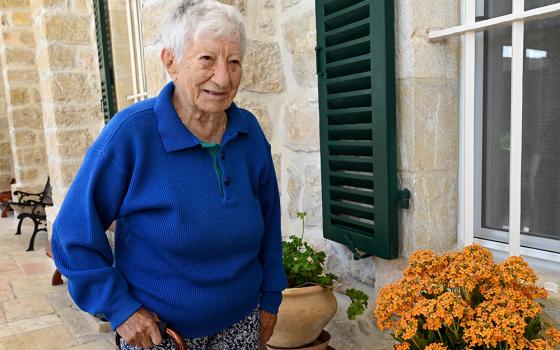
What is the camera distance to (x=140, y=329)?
117 cm

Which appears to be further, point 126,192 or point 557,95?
point 557,95

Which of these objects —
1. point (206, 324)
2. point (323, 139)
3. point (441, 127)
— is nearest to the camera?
point (206, 324)

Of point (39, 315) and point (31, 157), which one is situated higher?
point (31, 157)

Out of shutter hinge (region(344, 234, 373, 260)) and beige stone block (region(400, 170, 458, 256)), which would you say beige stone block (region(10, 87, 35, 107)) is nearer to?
shutter hinge (region(344, 234, 373, 260))

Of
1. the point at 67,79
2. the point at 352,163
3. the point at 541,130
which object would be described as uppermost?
the point at 67,79

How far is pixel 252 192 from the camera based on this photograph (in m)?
1.34

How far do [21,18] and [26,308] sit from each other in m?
4.55

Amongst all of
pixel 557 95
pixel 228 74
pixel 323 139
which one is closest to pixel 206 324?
pixel 228 74

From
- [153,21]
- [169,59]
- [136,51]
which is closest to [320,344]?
[169,59]

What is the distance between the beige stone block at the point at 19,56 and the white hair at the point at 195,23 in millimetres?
6268

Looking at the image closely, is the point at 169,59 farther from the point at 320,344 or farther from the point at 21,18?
the point at 21,18

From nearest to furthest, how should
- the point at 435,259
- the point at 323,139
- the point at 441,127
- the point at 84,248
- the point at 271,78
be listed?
the point at 84,248 < the point at 435,259 < the point at 441,127 < the point at 323,139 < the point at 271,78

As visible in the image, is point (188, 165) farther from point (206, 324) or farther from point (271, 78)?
point (271, 78)

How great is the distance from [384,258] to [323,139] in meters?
0.54
